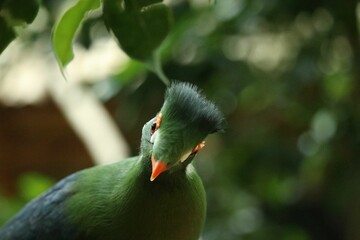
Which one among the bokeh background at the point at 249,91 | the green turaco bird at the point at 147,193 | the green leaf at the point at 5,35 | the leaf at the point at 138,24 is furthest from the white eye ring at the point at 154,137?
the bokeh background at the point at 249,91

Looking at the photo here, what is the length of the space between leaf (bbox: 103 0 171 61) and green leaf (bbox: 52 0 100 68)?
3 centimetres

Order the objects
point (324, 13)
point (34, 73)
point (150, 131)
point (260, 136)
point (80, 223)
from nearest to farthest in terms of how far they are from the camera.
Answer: point (150, 131) → point (80, 223) → point (324, 13) → point (260, 136) → point (34, 73)

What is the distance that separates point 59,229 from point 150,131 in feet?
1.08

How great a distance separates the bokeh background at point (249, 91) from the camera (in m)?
1.81

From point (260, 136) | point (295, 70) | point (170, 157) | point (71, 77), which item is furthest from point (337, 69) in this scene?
point (170, 157)

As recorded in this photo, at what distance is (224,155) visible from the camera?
84.0 inches

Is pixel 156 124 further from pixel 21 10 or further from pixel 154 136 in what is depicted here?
pixel 21 10

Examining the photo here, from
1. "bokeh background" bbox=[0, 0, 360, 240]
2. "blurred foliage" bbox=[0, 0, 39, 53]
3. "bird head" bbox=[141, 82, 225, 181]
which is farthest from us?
"bokeh background" bbox=[0, 0, 360, 240]

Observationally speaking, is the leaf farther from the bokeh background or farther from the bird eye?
the bokeh background

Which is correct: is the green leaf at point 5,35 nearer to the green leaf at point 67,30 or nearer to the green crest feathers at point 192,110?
the green leaf at point 67,30

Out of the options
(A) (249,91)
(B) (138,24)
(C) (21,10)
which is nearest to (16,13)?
(C) (21,10)

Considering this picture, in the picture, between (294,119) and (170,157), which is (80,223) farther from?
(294,119)

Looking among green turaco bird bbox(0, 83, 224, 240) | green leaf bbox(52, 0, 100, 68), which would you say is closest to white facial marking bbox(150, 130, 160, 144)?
green turaco bird bbox(0, 83, 224, 240)

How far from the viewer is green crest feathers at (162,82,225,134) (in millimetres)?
919
